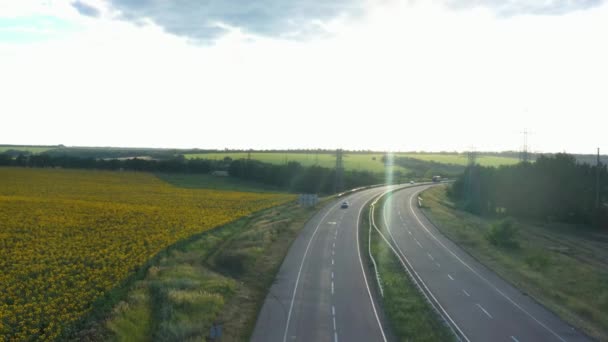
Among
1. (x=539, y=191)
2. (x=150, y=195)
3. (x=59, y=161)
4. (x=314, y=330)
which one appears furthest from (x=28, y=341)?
(x=59, y=161)

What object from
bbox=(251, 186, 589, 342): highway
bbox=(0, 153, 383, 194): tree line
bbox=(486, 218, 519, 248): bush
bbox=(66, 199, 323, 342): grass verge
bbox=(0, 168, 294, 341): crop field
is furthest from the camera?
bbox=(0, 153, 383, 194): tree line

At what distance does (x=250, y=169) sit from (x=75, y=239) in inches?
3566

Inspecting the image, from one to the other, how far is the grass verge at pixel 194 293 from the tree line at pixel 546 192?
49.2 meters

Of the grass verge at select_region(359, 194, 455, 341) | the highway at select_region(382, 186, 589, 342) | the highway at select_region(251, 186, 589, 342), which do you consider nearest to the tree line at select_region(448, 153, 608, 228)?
the highway at select_region(382, 186, 589, 342)

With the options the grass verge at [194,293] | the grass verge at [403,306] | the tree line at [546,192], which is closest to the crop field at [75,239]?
the grass verge at [194,293]

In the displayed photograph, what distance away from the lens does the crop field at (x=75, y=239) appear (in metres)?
22.4

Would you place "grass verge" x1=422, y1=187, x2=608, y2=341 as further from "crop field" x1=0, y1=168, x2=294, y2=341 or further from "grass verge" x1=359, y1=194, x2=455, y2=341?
"crop field" x1=0, y1=168, x2=294, y2=341

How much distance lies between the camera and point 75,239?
3841 cm

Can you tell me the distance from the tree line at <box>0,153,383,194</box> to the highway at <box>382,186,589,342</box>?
2690 inches

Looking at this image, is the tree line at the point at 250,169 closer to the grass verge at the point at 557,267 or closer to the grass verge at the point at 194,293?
the grass verge at the point at 557,267

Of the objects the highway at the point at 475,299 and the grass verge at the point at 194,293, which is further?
the highway at the point at 475,299

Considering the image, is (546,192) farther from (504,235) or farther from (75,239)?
(75,239)

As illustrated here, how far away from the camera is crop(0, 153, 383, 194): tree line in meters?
115

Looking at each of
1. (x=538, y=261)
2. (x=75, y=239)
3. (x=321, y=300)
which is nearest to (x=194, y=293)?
(x=321, y=300)
